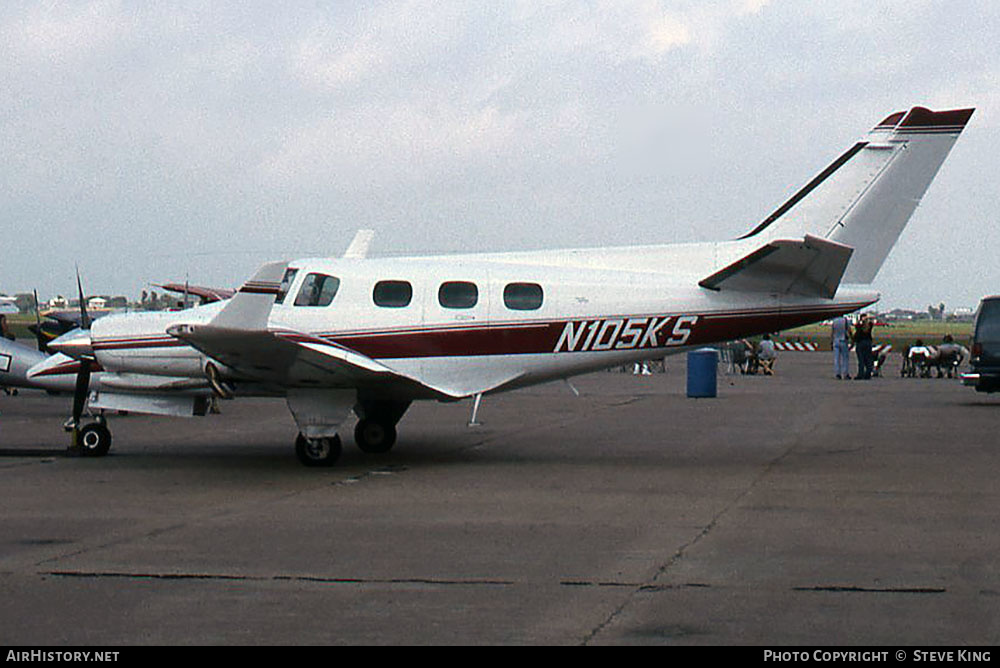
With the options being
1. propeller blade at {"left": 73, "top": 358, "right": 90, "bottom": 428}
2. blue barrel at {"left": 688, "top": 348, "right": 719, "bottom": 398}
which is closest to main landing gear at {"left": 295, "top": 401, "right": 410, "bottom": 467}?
propeller blade at {"left": 73, "top": 358, "right": 90, "bottom": 428}

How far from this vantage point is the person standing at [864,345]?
3666 cm

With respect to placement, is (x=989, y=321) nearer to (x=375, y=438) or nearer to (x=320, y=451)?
(x=375, y=438)

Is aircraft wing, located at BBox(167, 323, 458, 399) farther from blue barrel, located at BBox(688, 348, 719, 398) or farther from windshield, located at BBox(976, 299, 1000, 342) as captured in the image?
windshield, located at BBox(976, 299, 1000, 342)

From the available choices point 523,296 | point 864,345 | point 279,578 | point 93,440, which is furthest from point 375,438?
point 864,345

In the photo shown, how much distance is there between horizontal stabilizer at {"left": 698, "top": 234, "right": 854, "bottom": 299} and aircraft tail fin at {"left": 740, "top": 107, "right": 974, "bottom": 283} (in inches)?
28.4

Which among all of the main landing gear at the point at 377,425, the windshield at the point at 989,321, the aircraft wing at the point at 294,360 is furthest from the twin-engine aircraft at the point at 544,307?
the windshield at the point at 989,321

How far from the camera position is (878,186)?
587 inches

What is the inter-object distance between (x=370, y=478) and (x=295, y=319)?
246 cm

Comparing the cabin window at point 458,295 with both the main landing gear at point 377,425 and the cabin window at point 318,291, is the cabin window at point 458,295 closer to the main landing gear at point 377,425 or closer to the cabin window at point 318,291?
the cabin window at point 318,291

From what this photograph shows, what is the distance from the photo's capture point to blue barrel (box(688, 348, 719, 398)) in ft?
91.0

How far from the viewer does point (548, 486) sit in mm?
12836

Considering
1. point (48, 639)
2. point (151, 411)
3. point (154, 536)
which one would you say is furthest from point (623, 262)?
point (48, 639)

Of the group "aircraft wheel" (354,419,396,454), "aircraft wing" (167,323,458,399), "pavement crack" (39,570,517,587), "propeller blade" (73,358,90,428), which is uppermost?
"aircraft wing" (167,323,458,399)

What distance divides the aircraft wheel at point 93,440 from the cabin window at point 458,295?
4.65 meters
